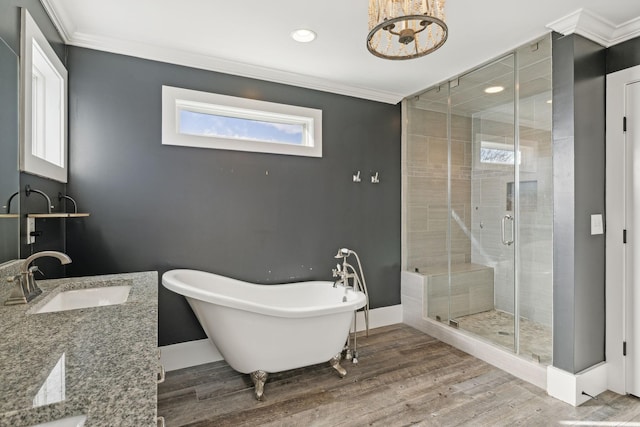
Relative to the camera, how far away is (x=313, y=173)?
315 cm

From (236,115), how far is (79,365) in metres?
A: 2.41

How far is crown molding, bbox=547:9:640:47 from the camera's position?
2040 millimetres

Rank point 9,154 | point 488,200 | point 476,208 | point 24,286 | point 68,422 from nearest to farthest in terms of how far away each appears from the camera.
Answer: point 68,422
point 24,286
point 9,154
point 488,200
point 476,208

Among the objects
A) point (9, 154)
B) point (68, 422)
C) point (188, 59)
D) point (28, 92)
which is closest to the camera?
point (68, 422)

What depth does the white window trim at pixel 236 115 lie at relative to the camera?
2596 mm

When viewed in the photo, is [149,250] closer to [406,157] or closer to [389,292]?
[389,292]

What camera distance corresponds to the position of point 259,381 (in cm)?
221

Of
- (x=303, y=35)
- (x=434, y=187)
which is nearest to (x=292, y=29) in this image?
(x=303, y=35)

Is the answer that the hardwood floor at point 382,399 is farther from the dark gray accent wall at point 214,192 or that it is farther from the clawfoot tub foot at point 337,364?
the dark gray accent wall at point 214,192

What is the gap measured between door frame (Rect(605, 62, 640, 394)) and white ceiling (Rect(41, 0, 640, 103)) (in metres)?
0.42

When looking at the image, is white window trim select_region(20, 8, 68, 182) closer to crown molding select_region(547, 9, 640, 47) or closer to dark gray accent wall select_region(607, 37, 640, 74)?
crown molding select_region(547, 9, 640, 47)

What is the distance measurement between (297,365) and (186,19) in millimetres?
2396

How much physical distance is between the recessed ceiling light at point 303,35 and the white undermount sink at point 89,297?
1.91m

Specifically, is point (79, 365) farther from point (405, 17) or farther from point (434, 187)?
point (434, 187)
